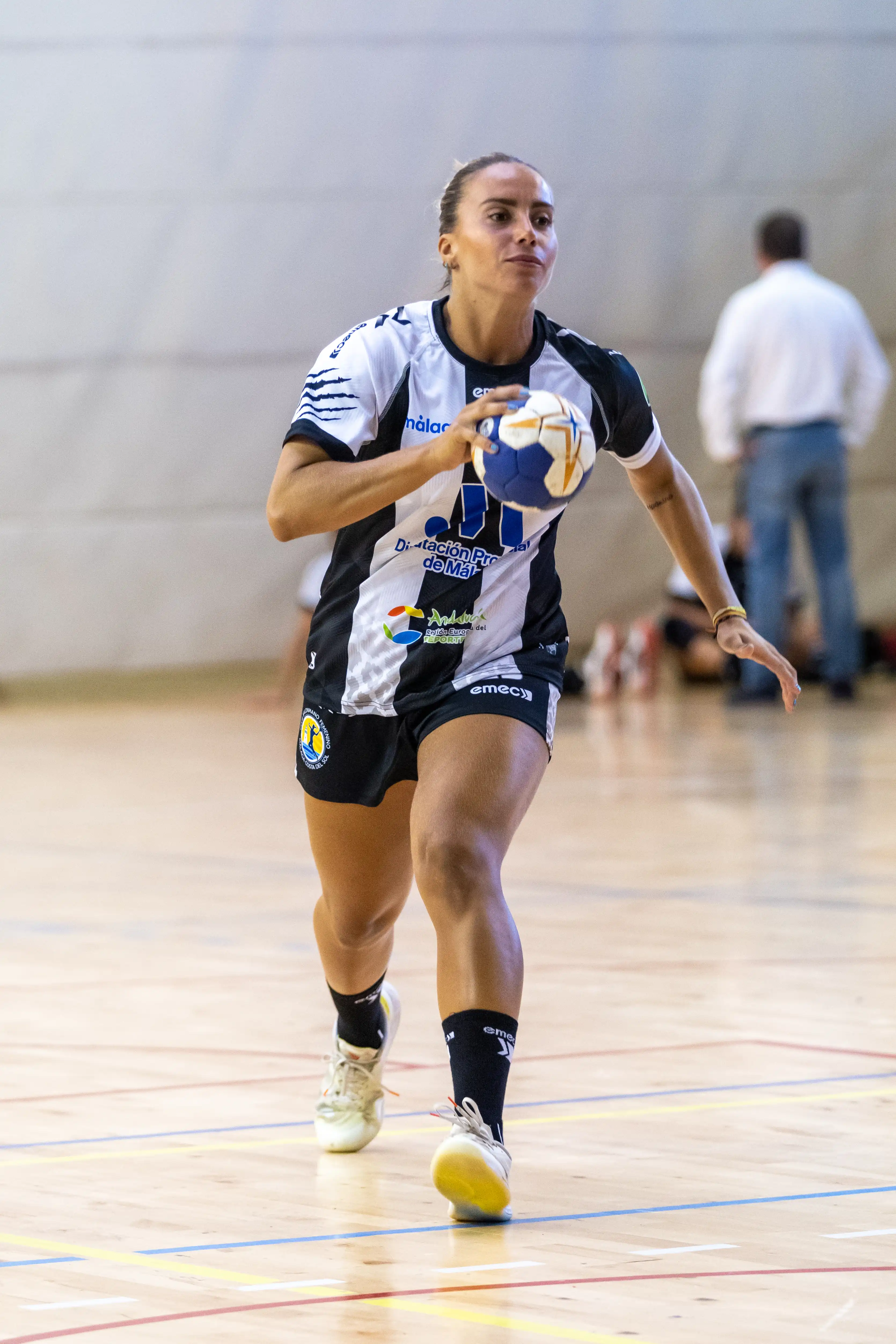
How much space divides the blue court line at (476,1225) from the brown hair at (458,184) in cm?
169

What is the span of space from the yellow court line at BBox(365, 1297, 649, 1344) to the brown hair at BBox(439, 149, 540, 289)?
1916mm

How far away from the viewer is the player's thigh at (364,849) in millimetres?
4098

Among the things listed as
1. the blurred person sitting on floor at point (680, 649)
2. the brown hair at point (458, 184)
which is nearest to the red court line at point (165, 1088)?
the brown hair at point (458, 184)

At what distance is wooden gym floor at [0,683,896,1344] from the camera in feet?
10.2

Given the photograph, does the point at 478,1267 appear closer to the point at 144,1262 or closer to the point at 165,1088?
the point at 144,1262

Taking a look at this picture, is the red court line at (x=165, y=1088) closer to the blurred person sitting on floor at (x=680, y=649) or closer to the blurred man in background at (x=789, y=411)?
the blurred man in background at (x=789, y=411)

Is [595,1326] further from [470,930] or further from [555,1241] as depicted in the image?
[470,930]

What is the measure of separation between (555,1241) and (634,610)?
1357 centimetres

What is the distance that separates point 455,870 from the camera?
3.74m

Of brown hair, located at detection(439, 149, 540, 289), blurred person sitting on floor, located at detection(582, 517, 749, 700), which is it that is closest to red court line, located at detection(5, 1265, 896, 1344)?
brown hair, located at detection(439, 149, 540, 289)

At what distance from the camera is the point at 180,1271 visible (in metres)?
3.25

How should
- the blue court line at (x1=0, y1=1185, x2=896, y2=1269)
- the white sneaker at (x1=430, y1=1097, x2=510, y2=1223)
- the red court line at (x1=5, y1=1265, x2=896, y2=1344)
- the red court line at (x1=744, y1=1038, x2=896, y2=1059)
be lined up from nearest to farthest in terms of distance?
the red court line at (x1=5, y1=1265, x2=896, y2=1344) → the blue court line at (x1=0, y1=1185, x2=896, y2=1269) → the white sneaker at (x1=430, y1=1097, x2=510, y2=1223) → the red court line at (x1=744, y1=1038, x2=896, y2=1059)

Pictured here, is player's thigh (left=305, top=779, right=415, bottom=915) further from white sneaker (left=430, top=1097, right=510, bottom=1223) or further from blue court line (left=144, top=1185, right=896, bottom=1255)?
blue court line (left=144, top=1185, right=896, bottom=1255)

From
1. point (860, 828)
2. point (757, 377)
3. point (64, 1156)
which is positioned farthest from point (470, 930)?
point (757, 377)
